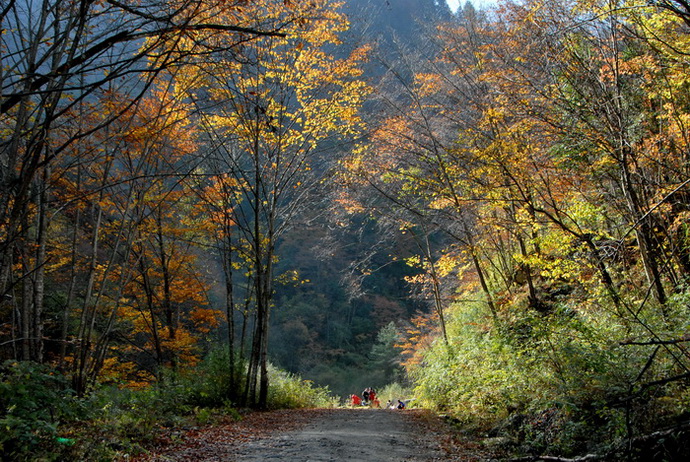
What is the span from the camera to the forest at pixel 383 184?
3.54m

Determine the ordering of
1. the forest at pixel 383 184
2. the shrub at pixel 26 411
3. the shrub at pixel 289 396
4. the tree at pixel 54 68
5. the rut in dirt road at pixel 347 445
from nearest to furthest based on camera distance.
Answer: the tree at pixel 54 68 → the shrub at pixel 26 411 → the forest at pixel 383 184 → the rut in dirt road at pixel 347 445 → the shrub at pixel 289 396

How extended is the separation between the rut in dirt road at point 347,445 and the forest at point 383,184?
3.50ft

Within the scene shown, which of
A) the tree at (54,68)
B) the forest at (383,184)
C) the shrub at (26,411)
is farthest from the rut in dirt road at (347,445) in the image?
the tree at (54,68)

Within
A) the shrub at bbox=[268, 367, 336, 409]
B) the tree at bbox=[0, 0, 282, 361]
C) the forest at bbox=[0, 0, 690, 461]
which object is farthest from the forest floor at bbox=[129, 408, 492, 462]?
the shrub at bbox=[268, 367, 336, 409]

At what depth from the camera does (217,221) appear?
1041 cm

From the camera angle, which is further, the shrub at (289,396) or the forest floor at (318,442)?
the shrub at (289,396)

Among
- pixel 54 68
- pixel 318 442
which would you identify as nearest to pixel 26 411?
pixel 54 68

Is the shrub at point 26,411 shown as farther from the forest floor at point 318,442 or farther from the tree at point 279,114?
the tree at point 279,114

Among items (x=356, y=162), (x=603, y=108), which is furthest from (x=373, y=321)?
(x=603, y=108)

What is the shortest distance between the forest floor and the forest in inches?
19.9

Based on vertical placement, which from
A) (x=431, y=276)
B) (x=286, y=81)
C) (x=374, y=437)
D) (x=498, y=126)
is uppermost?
(x=286, y=81)

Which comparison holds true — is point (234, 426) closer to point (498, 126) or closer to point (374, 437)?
point (374, 437)

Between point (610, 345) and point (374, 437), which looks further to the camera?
point (374, 437)

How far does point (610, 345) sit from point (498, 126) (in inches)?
214
